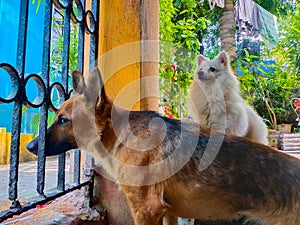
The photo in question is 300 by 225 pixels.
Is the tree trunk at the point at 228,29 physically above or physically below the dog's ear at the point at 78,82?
above

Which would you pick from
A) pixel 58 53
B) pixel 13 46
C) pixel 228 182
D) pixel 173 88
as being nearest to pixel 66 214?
pixel 228 182

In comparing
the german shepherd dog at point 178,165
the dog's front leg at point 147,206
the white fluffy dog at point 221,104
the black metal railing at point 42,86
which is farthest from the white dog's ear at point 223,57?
the dog's front leg at point 147,206

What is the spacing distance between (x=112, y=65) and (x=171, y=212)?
0.97 metres

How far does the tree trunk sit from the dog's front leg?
523cm

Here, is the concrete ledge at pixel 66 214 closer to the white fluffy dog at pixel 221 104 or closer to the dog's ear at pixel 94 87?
the dog's ear at pixel 94 87

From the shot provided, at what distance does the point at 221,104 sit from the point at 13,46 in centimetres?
251

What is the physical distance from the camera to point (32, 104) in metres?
1.22

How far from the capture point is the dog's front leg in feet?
4.58

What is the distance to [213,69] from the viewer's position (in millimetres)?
3801

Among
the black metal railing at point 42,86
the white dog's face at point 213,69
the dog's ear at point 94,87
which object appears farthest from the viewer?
the white dog's face at point 213,69

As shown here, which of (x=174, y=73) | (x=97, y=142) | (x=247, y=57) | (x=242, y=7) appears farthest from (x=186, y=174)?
(x=242, y=7)

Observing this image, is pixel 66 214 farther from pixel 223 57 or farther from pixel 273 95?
pixel 273 95

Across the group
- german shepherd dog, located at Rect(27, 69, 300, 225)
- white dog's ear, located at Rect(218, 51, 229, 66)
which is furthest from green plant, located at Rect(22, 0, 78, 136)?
white dog's ear, located at Rect(218, 51, 229, 66)

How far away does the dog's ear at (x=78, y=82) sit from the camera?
1550 mm
